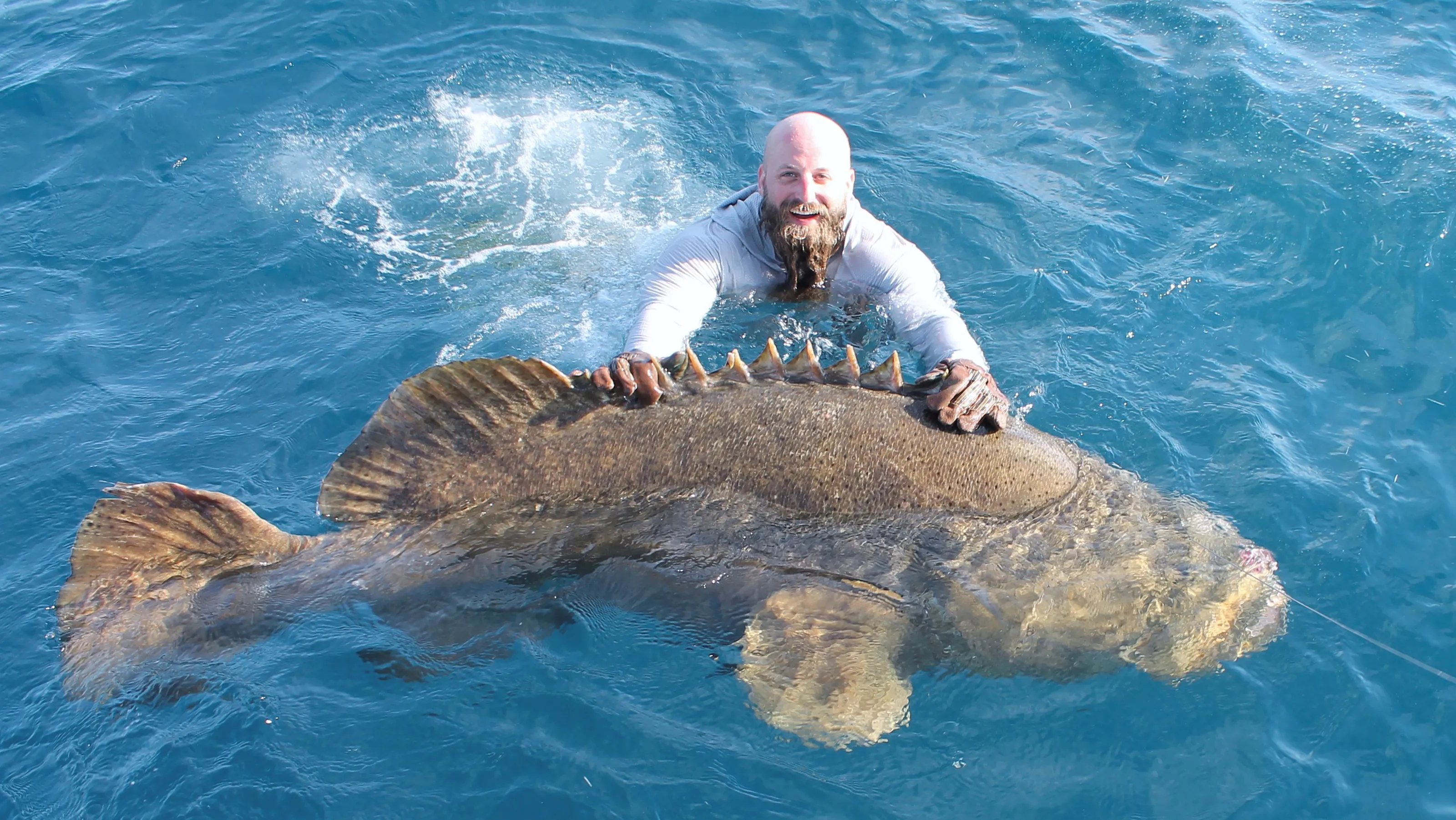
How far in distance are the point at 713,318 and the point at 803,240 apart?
0.84 metres

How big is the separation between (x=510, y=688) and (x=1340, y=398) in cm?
503

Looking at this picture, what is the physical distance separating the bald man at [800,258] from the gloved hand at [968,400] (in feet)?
2.37

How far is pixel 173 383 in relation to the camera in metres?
6.58

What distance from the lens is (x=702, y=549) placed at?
4328 mm

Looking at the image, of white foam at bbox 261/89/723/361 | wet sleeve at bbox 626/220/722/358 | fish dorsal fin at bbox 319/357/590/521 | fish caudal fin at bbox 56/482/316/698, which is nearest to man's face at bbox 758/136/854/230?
wet sleeve at bbox 626/220/722/358

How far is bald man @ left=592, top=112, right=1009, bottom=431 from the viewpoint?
5.81 metres

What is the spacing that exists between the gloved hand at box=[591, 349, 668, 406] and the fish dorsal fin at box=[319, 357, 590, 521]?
0.20 meters

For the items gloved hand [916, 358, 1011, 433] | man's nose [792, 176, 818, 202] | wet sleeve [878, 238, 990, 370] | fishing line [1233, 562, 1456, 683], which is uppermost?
man's nose [792, 176, 818, 202]

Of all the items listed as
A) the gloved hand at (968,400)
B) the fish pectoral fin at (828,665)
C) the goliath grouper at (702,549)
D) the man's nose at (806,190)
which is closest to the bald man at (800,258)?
the man's nose at (806,190)

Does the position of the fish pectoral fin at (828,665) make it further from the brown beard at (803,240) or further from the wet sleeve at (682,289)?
the brown beard at (803,240)

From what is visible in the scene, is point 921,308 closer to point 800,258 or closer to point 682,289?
point 800,258

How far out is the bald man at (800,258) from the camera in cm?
581

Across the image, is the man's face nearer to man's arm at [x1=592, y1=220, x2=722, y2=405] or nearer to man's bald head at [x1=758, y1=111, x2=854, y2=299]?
man's bald head at [x1=758, y1=111, x2=854, y2=299]

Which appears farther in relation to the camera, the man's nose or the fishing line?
the man's nose
